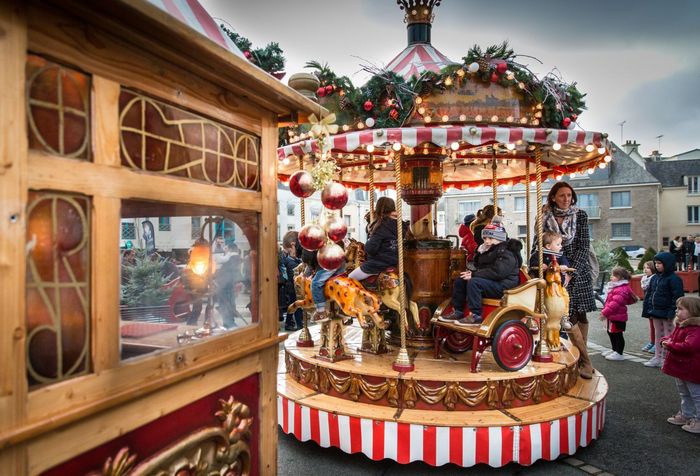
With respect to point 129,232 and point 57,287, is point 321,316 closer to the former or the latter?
point 129,232

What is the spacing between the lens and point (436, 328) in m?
5.63

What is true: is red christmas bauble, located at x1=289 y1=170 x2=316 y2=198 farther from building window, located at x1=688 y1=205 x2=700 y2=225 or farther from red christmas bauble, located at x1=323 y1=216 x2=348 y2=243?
building window, located at x1=688 y1=205 x2=700 y2=225

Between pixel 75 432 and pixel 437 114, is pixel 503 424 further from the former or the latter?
pixel 75 432

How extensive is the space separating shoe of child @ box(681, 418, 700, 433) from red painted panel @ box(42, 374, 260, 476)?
4.74m

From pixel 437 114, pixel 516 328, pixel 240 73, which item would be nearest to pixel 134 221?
pixel 240 73

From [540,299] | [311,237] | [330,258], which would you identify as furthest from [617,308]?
[311,237]

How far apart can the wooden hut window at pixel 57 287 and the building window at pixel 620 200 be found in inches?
1577

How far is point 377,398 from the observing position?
472 centimetres

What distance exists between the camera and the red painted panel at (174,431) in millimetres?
1746

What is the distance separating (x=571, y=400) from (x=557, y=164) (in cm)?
345

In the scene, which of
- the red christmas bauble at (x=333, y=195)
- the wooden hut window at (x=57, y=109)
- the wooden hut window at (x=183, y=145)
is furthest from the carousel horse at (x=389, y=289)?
the wooden hut window at (x=57, y=109)

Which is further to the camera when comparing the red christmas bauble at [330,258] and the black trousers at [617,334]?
the black trousers at [617,334]

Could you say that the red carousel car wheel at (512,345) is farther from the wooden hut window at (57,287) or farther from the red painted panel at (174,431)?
the wooden hut window at (57,287)

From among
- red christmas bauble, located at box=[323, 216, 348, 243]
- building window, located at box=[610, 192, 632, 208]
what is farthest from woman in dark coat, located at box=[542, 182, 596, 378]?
building window, located at box=[610, 192, 632, 208]
